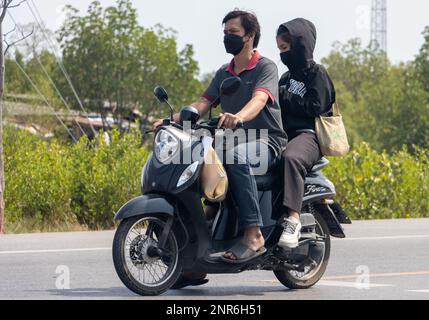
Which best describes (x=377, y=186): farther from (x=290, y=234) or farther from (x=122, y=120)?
(x=122, y=120)

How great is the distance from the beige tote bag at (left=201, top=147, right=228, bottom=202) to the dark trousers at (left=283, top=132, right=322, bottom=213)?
571 mm

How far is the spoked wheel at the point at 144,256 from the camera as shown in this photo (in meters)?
8.05

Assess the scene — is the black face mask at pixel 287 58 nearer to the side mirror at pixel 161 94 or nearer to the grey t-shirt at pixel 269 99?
the grey t-shirt at pixel 269 99

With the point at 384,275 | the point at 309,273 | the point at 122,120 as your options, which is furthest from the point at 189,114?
the point at 122,120

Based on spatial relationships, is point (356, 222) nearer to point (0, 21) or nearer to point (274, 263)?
point (0, 21)

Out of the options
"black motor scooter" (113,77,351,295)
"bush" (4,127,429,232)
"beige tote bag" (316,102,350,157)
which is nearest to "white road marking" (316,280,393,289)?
"black motor scooter" (113,77,351,295)

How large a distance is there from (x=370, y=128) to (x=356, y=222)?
4871 centimetres

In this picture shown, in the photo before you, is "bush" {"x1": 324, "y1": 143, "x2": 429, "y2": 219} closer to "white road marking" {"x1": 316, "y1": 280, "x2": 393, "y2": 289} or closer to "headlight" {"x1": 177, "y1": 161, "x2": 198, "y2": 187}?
"white road marking" {"x1": 316, "y1": 280, "x2": 393, "y2": 289}

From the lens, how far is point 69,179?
1716 centimetres

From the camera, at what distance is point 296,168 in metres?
8.62

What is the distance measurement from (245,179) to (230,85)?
0.69m

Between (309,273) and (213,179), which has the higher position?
(213,179)

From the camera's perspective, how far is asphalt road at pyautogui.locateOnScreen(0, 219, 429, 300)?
8.72m

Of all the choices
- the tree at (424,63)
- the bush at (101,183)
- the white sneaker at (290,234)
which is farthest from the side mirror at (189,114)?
the tree at (424,63)
